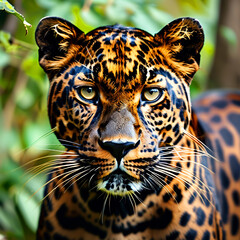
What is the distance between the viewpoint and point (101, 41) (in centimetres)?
248

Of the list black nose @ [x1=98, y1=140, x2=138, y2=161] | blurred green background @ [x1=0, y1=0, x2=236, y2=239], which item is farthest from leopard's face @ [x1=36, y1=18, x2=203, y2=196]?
blurred green background @ [x1=0, y1=0, x2=236, y2=239]

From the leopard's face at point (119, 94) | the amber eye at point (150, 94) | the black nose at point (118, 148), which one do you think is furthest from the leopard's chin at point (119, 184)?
the amber eye at point (150, 94)

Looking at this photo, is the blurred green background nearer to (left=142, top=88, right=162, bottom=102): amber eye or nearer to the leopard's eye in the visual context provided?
the leopard's eye

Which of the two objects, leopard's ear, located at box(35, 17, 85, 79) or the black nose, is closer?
the black nose

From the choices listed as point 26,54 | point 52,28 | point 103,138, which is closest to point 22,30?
point 26,54

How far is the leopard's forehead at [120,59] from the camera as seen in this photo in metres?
2.39

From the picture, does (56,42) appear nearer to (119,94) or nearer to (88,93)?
(88,93)

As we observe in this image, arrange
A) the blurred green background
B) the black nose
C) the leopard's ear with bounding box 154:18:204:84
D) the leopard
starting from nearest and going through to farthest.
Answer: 1. the black nose
2. the leopard
3. the leopard's ear with bounding box 154:18:204:84
4. the blurred green background

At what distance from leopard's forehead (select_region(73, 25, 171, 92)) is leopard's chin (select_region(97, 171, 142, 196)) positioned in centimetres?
39

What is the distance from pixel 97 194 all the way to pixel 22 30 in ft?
9.41

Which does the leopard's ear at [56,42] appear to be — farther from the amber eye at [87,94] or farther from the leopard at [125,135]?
the amber eye at [87,94]

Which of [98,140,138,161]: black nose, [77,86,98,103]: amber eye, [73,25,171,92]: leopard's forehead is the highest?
[73,25,171,92]: leopard's forehead

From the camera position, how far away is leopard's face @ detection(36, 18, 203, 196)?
236 centimetres

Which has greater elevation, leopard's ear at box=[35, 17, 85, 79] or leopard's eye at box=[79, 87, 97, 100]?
leopard's ear at box=[35, 17, 85, 79]
